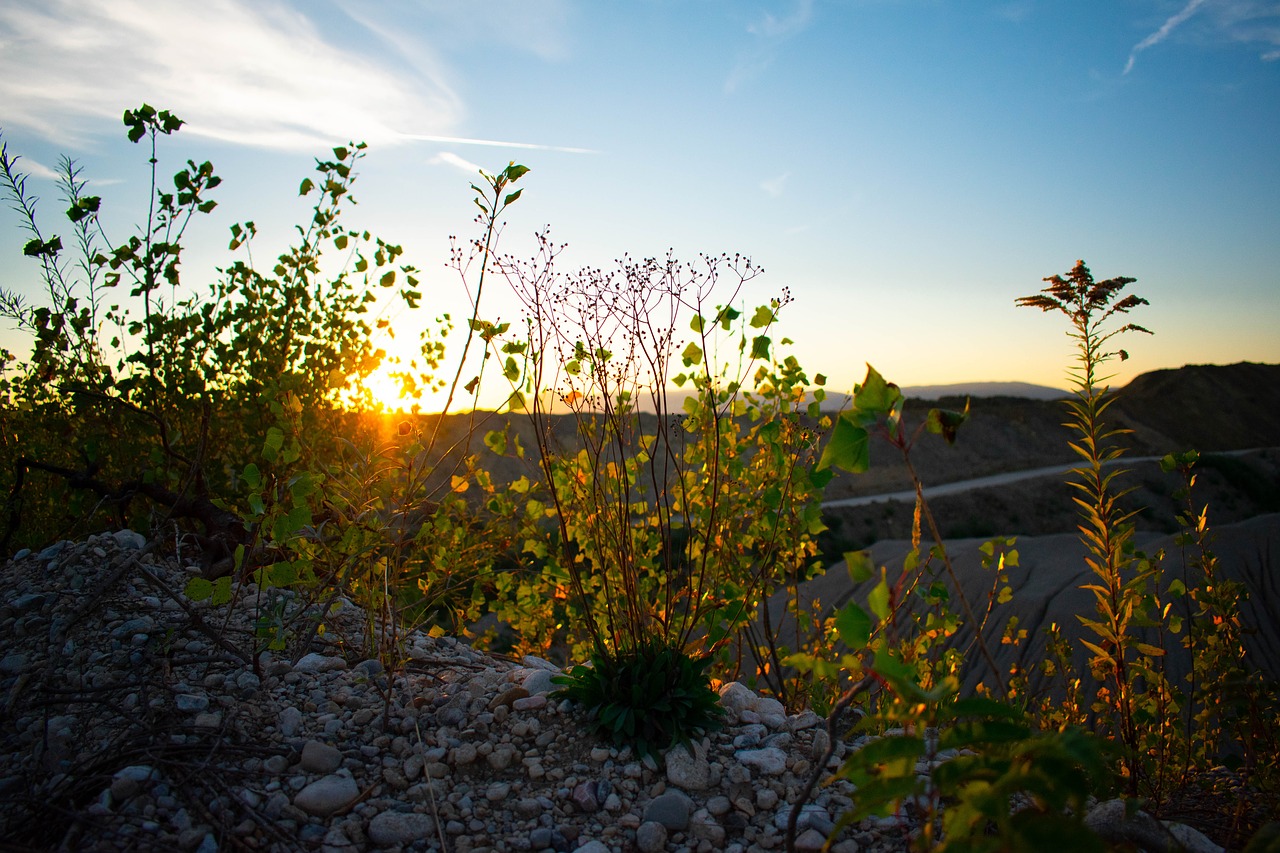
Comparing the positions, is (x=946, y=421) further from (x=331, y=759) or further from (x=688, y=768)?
(x=331, y=759)

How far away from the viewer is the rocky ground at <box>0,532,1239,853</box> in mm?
1903

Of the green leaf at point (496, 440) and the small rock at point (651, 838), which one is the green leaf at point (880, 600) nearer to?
the small rock at point (651, 838)

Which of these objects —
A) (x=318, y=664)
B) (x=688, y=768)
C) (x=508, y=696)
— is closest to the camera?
(x=688, y=768)

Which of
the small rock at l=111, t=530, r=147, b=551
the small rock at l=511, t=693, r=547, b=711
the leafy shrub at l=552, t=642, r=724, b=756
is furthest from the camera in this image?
the small rock at l=111, t=530, r=147, b=551

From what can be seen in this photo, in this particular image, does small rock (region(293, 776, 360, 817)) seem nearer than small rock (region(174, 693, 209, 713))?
Yes

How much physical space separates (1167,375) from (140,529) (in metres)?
49.7

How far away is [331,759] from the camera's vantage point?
2.17 m

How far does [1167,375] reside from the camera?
1649 inches

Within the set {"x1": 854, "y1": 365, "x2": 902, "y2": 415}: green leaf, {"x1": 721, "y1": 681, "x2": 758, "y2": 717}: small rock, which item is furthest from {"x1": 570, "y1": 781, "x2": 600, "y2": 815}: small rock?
{"x1": 854, "y1": 365, "x2": 902, "y2": 415}: green leaf

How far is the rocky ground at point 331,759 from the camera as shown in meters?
1.90

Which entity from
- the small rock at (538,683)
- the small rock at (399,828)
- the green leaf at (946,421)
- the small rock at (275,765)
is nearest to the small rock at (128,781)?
the small rock at (275,765)

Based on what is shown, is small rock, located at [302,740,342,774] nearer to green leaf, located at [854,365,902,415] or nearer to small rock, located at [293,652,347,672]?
small rock, located at [293,652,347,672]

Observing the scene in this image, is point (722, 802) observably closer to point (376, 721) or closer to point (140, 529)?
point (376, 721)

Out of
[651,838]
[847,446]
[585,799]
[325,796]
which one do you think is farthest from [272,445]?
[847,446]
